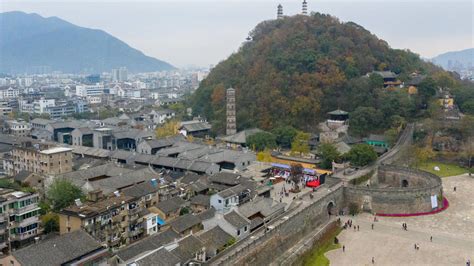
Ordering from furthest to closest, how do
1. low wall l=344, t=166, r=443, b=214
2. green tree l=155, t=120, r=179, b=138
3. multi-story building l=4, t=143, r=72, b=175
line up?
green tree l=155, t=120, r=179, b=138, multi-story building l=4, t=143, r=72, b=175, low wall l=344, t=166, r=443, b=214

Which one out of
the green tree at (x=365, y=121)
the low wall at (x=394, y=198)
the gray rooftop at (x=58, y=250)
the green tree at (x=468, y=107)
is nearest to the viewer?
the gray rooftop at (x=58, y=250)

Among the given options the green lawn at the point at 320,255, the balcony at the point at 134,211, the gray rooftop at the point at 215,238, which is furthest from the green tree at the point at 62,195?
the green lawn at the point at 320,255

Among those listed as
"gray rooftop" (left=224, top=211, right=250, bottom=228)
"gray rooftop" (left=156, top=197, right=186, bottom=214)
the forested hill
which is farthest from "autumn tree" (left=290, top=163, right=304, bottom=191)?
the forested hill

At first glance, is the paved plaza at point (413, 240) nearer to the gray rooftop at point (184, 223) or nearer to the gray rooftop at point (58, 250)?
the gray rooftop at point (184, 223)

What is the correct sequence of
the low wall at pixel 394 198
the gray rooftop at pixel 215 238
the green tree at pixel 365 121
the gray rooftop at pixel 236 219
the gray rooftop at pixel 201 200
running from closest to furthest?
1. the gray rooftop at pixel 215 238
2. the gray rooftop at pixel 236 219
3. the gray rooftop at pixel 201 200
4. the low wall at pixel 394 198
5. the green tree at pixel 365 121

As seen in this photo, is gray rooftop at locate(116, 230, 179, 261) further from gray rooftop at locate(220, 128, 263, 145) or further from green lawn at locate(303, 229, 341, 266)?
gray rooftop at locate(220, 128, 263, 145)

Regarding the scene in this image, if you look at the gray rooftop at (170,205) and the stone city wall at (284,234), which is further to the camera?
the gray rooftop at (170,205)
